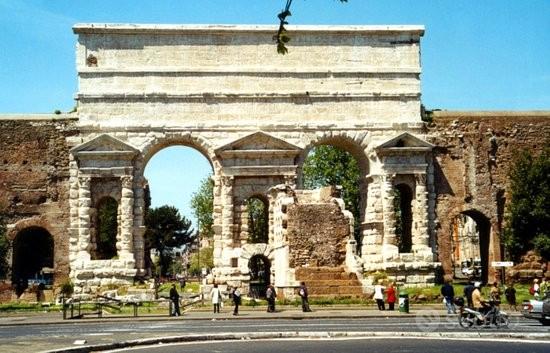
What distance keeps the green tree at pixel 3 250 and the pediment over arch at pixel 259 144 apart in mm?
10500

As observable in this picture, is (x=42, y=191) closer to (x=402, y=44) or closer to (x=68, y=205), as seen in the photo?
(x=68, y=205)

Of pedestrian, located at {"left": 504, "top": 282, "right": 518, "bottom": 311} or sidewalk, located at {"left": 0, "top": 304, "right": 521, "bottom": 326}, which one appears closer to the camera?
sidewalk, located at {"left": 0, "top": 304, "right": 521, "bottom": 326}

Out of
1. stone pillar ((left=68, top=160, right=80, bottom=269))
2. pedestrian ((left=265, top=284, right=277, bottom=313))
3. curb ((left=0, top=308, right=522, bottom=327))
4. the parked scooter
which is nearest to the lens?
the parked scooter

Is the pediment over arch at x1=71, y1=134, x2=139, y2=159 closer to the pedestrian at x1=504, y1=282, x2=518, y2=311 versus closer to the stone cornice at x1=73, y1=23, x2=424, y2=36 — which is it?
the stone cornice at x1=73, y1=23, x2=424, y2=36

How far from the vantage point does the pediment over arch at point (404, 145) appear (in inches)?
1608

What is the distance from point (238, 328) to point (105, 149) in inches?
780

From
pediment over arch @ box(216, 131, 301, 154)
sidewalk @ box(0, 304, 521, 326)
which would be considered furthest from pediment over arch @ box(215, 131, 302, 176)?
Result: sidewalk @ box(0, 304, 521, 326)

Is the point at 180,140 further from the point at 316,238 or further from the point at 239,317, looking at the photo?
the point at 239,317

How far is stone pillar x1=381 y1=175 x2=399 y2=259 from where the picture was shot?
134 ft

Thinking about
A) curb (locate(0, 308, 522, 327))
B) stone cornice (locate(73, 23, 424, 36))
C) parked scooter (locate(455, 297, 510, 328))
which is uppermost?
stone cornice (locate(73, 23, 424, 36))

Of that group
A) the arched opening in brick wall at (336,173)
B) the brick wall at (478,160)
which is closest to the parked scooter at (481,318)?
the brick wall at (478,160)

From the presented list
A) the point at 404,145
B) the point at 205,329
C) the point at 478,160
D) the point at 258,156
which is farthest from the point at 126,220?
the point at 205,329

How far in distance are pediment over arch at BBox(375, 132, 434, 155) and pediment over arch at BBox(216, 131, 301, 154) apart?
13.3 feet

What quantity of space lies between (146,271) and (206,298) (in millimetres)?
4122
